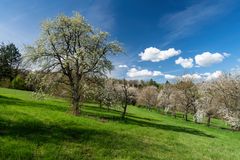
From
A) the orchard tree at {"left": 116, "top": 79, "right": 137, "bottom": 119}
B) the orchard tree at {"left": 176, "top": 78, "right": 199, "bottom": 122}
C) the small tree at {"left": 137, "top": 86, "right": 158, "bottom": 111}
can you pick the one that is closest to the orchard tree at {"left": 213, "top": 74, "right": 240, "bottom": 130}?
the orchard tree at {"left": 176, "top": 78, "right": 199, "bottom": 122}

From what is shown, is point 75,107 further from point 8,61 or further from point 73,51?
point 8,61

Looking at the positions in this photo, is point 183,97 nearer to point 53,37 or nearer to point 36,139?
point 53,37

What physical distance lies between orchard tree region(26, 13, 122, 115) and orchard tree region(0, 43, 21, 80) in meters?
72.7

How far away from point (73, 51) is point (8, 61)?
8285 cm

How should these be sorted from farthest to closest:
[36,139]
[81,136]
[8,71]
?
[8,71], [81,136], [36,139]

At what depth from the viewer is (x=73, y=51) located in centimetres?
3225

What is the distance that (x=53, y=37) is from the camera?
102ft

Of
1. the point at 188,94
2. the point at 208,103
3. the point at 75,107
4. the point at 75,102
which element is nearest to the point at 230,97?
the point at 208,103

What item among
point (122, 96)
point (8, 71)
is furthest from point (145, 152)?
point (8, 71)

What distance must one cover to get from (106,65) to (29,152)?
22.2 metres

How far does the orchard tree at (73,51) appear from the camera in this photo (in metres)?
31.1

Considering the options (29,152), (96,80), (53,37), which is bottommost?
(29,152)

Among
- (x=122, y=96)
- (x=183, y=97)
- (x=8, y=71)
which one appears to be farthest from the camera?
(x=8, y=71)

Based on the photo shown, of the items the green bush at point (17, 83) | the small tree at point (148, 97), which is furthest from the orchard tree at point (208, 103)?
the green bush at point (17, 83)
